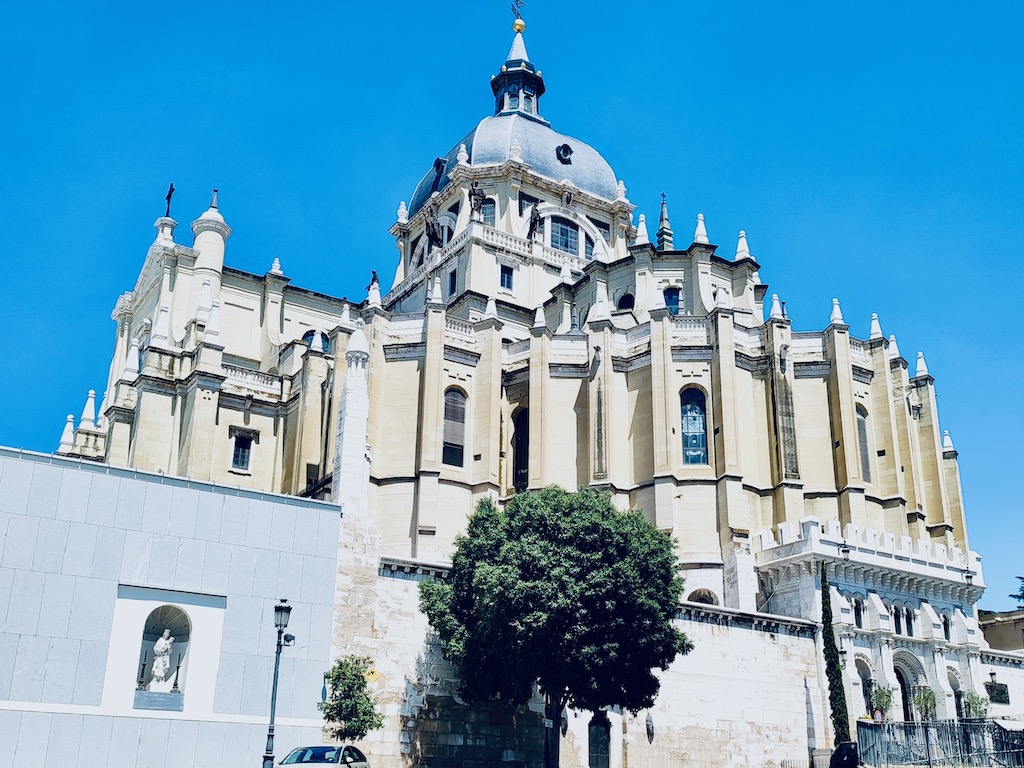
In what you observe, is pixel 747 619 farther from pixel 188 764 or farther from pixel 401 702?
pixel 188 764

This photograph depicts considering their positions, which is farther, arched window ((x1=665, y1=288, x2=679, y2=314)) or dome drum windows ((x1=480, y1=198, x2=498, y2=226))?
dome drum windows ((x1=480, y1=198, x2=498, y2=226))

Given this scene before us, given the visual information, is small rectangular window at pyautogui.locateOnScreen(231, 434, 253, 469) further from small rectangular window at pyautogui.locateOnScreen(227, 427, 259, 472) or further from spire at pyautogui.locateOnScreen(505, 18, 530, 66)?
spire at pyautogui.locateOnScreen(505, 18, 530, 66)

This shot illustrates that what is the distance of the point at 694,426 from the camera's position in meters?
46.4

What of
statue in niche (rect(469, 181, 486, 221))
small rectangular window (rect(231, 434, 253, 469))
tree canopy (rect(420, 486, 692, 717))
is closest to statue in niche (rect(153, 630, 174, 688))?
tree canopy (rect(420, 486, 692, 717))

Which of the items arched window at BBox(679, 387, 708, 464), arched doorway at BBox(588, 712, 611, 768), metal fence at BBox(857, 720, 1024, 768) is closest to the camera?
arched doorway at BBox(588, 712, 611, 768)

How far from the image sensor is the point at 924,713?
38750mm

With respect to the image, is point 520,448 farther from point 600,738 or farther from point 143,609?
point 143,609

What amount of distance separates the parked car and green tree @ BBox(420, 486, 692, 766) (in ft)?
25.7

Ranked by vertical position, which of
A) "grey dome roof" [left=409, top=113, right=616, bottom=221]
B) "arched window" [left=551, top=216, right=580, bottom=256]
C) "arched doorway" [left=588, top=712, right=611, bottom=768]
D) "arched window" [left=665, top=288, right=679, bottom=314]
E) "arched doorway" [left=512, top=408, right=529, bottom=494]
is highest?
"grey dome roof" [left=409, top=113, right=616, bottom=221]

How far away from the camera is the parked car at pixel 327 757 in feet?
72.3

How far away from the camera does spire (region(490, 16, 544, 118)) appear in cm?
8062

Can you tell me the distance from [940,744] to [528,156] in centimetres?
4513

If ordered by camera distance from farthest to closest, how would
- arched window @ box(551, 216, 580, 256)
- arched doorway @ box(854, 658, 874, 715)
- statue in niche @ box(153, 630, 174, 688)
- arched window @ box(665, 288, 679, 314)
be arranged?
arched window @ box(551, 216, 580, 256) → arched window @ box(665, 288, 679, 314) → arched doorway @ box(854, 658, 874, 715) → statue in niche @ box(153, 630, 174, 688)

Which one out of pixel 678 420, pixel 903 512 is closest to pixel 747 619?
pixel 678 420
